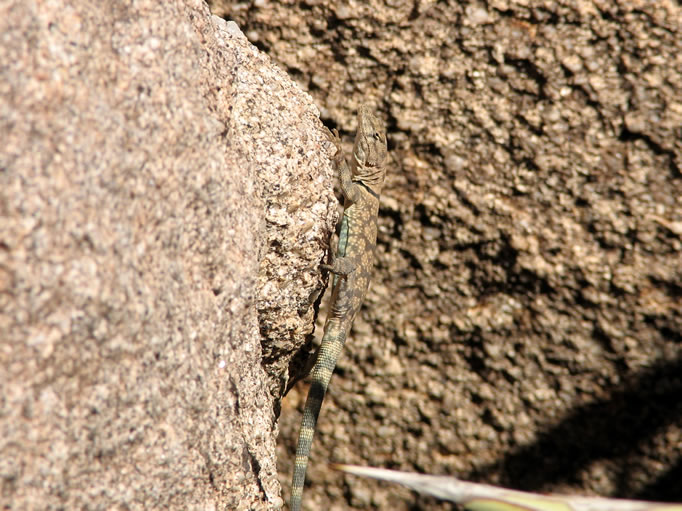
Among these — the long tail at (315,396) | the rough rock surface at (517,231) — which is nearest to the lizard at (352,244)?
the long tail at (315,396)

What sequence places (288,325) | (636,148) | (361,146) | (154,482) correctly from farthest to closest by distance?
(361,146) → (636,148) → (288,325) → (154,482)

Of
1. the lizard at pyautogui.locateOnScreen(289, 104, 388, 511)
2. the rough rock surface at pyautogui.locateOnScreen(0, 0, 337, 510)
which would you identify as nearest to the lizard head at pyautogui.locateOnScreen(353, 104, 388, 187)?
the lizard at pyautogui.locateOnScreen(289, 104, 388, 511)

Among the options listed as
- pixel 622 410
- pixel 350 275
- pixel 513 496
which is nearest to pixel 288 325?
pixel 350 275

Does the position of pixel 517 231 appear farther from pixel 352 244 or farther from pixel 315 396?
pixel 315 396

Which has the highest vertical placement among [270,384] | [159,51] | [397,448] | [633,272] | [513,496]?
[159,51]

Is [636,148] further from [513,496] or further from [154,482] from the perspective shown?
[154,482]

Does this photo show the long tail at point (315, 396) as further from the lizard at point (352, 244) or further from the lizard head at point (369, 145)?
the lizard head at point (369, 145)
